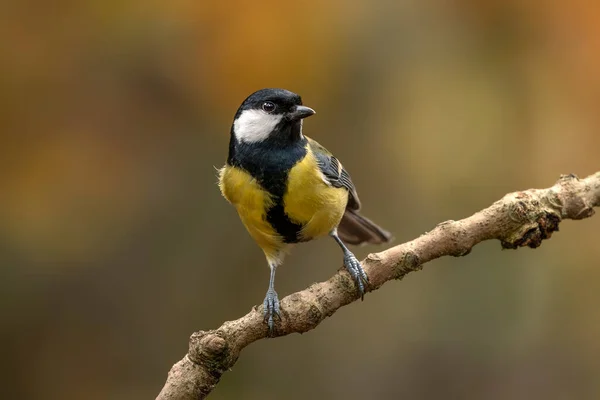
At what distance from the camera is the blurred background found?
2164 millimetres

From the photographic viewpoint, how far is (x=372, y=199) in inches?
95.8

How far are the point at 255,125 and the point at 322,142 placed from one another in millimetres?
879

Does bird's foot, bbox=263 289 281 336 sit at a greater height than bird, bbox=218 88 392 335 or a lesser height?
lesser

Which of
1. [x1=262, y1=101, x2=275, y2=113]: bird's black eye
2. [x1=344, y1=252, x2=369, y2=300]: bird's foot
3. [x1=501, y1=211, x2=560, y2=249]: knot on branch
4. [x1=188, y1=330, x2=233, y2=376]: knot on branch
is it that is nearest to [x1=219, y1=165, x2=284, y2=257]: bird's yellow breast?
[x1=262, y1=101, x2=275, y2=113]: bird's black eye

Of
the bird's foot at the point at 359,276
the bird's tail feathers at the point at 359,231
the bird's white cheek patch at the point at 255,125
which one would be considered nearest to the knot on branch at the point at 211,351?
the bird's foot at the point at 359,276

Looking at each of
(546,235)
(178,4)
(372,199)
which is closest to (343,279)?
(546,235)

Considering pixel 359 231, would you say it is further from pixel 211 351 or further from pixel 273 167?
pixel 211 351

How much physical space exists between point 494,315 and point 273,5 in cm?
137

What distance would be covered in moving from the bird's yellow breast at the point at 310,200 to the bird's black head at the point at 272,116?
0.28 feet

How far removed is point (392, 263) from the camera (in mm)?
1251

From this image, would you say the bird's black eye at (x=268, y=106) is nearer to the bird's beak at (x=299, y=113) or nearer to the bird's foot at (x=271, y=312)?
the bird's beak at (x=299, y=113)

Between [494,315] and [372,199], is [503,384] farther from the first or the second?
[372,199]

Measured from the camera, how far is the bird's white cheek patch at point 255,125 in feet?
4.86

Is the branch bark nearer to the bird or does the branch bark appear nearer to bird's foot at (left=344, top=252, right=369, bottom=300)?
bird's foot at (left=344, top=252, right=369, bottom=300)
